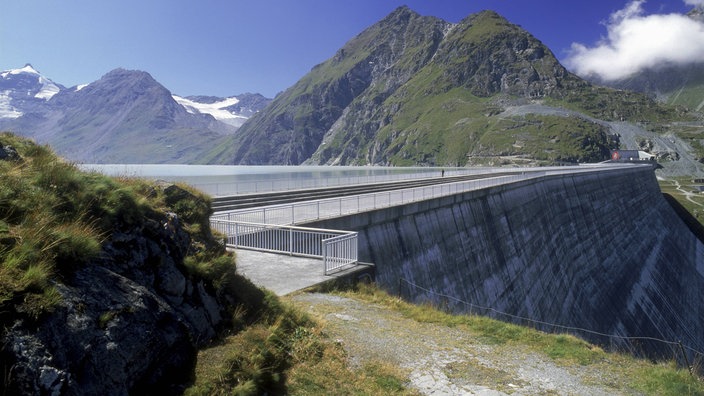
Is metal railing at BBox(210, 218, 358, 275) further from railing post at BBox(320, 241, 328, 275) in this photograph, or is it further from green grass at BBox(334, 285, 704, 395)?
green grass at BBox(334, 285, 704, 395)

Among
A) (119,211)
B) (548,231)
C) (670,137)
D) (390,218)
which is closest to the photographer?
(119,211)

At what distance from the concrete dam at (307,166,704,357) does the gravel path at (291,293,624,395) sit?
7.24 m

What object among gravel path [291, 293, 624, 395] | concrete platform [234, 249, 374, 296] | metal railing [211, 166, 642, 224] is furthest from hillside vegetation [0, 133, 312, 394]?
metal railing [211, 166, 642, 224]

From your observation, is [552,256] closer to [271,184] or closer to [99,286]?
[271,184]

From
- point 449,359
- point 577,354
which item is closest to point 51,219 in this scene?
point 449,359

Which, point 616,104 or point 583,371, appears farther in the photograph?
point 616,104

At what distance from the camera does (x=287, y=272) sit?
1331cm

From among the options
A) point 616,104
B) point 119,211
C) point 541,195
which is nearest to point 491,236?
point 541,195

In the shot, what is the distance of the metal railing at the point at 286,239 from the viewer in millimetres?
13992

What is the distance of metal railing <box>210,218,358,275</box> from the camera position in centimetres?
1399

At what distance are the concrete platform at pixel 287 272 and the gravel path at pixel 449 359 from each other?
161 cm

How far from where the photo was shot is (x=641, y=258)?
50156 mm

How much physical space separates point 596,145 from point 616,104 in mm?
67713

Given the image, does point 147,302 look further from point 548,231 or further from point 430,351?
point 548,231
